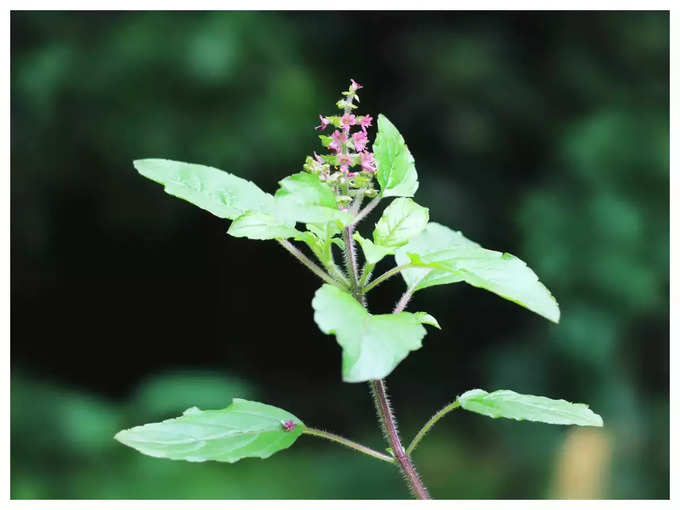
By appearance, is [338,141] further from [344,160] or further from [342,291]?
[342,291]

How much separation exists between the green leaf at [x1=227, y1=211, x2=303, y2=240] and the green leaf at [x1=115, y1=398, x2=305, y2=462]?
18 centimetres

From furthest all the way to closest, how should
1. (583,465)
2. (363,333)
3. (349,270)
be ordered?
(583,465)
(349,270)
(363,333)

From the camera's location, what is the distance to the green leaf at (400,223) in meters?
0.77

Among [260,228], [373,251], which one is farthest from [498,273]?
[260,228]

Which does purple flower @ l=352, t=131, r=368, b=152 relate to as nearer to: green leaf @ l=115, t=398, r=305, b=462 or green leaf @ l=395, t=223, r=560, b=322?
green leaf @ l=395, t=223, r=560, b=322

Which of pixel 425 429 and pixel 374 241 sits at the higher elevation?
pixel 374 241

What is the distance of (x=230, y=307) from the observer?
4461mm

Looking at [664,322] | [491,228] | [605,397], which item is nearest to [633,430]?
[605,397]

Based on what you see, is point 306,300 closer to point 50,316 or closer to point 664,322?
point 50,316

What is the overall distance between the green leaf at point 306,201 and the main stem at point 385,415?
1.9 inches

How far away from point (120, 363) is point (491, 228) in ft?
6.93

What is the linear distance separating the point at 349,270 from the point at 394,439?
16cm

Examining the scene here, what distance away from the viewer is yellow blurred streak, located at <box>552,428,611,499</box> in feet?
12.8

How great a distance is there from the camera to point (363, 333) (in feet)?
2.10
